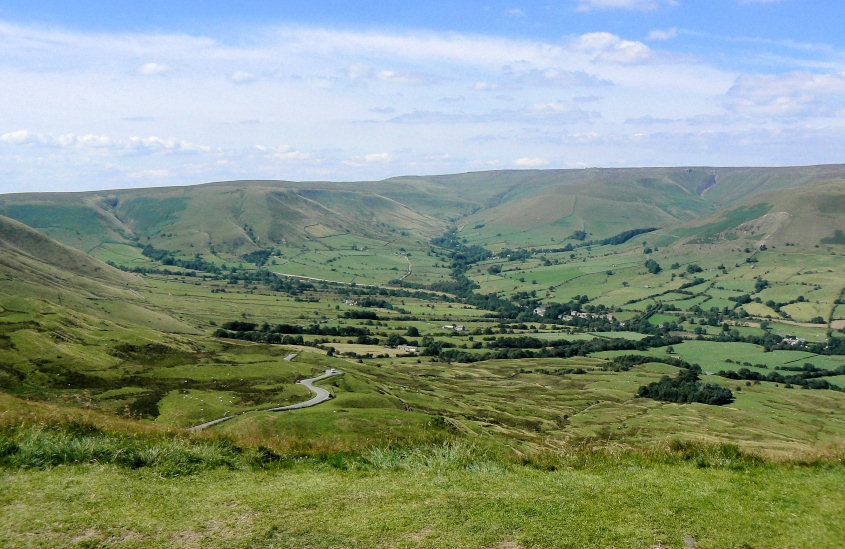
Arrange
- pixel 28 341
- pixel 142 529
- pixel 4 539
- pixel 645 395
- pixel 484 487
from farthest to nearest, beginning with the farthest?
pixel 645 395 → pixel 28 341 → pixel 484 487 → pixel 142 529 → pixel 4 539

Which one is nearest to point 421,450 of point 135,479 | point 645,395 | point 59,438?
point 135,479

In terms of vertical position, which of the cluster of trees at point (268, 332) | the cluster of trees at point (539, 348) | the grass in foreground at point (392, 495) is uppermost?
the grass in foreground at point (392, 495)

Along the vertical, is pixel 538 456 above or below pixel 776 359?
above

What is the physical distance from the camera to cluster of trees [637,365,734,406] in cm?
13288

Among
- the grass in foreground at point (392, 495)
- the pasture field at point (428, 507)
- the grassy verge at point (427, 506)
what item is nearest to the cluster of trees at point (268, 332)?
the grass in foreground at point (392, 495)

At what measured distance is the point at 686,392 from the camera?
137750 mm

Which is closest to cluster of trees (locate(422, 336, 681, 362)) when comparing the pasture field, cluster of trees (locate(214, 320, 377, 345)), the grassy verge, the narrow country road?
cluster of trees (locate(214, 320, 377, 345))

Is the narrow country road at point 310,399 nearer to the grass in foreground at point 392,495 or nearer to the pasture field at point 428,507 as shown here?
the grass in foreground at point 392,495

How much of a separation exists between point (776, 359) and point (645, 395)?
199ft

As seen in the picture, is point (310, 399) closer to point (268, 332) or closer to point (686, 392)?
point (686, 392)

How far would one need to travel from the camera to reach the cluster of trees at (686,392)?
133 metres

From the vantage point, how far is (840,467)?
18641 millimetres

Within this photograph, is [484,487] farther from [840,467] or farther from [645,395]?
[645,395]

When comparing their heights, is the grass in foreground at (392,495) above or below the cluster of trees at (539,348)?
above
